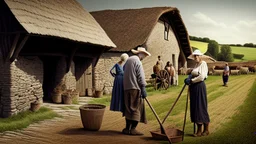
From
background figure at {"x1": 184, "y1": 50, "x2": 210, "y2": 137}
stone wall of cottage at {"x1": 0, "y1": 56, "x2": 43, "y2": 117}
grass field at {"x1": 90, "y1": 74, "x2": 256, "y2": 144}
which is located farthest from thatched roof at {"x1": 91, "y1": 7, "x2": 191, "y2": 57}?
background figure at {"x1": 184, "y1": 50, "x2": 210, "y2": 137}

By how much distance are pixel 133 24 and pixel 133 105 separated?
11.7 metres

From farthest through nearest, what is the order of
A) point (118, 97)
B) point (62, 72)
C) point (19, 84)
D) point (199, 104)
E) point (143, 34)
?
point (143, 34) → point (62, 72) → point (19, 84) → point (118, 97) → point (199, 104)

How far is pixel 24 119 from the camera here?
8102 millimetres

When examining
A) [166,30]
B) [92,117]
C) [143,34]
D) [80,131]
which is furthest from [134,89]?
[166,30]

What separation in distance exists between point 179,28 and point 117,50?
666 cm

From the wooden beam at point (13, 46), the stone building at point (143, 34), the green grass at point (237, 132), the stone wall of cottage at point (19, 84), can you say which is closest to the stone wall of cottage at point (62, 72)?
the stone wall of cottage at point (19, 84)

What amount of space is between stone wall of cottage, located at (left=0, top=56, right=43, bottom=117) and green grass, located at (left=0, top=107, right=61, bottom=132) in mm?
257

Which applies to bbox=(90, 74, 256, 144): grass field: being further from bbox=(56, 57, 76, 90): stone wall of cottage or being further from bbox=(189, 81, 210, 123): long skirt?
bbox=(56, 57, 76, 90): stone wall of cottage

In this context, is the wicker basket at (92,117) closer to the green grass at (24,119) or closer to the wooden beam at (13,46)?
the green grass at (24,119)

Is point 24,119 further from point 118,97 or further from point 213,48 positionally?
point 213,48

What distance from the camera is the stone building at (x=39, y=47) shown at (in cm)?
843

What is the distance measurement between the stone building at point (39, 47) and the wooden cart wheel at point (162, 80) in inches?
140

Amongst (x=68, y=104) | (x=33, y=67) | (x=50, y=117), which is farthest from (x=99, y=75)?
(x=50, y=117)

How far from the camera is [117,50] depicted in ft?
51.4
